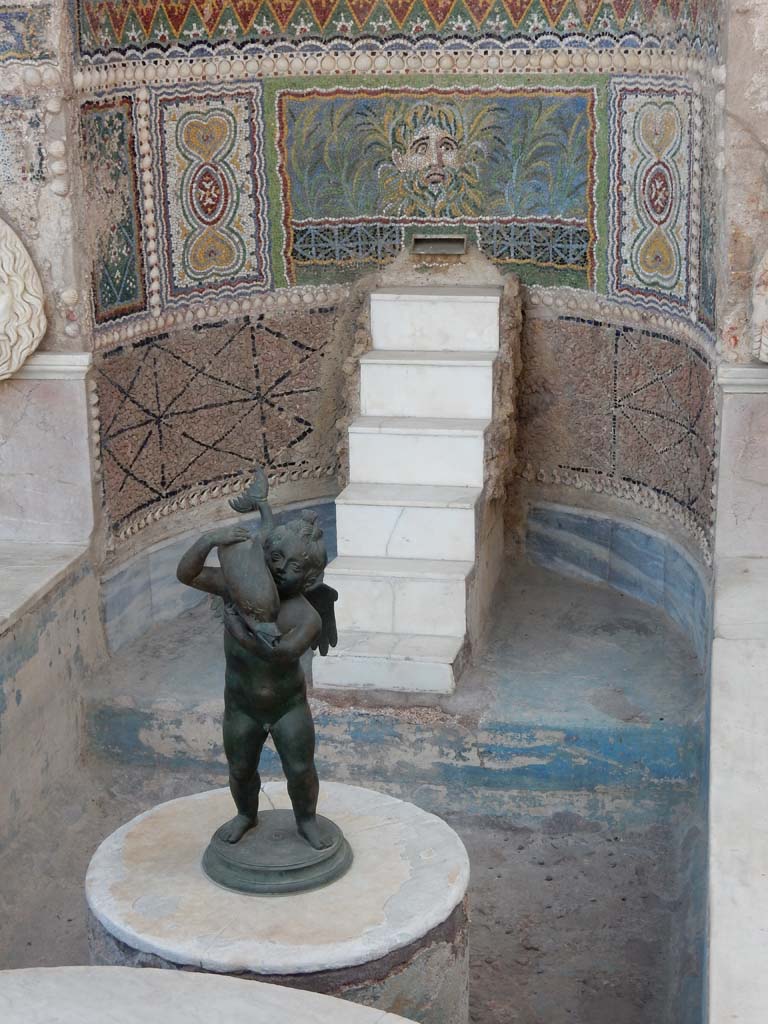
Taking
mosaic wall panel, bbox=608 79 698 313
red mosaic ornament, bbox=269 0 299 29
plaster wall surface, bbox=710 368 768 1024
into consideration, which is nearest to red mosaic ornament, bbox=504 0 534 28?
mosaic wall panel, bbox=608 79 698 313

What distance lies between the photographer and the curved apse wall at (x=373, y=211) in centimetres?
557

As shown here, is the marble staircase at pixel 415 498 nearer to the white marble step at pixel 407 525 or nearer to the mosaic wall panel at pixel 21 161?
the white marble step at pixel 407 525

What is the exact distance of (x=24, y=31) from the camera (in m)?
5.11

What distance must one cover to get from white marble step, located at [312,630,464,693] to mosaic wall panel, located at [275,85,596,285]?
1.60 meters

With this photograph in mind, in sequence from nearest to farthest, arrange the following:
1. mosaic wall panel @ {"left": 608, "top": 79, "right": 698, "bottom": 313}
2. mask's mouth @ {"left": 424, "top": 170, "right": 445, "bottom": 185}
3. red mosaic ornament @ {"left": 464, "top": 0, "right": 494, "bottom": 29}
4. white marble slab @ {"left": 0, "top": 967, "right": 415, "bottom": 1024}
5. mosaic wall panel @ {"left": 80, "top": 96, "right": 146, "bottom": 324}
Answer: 1. white marble slab @ {"left": 0, "top": 967, "right": 415, "bottom": 1024}
2. mosaic wall panel @ {"left": 80, "top": 96, "right": 146, "bottom": 324}
3. mosaic wall panel @ {"left": 608, "top": 79, "right": 698, "bottom": 313}
4. red mosaic ornament @ {"left": 464, "top": 0, "right": 494, "bottom": 29}
5. mask's mouth @ {"left": 424, "top": 170, "right": 445, "bottom": 185}

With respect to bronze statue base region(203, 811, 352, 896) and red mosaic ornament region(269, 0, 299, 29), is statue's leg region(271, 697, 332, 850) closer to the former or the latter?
bronze statue base region(203, 811, 352, 896)

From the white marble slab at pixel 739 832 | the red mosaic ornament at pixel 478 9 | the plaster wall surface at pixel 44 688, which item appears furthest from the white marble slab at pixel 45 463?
the white marble slab at pixel 739 832

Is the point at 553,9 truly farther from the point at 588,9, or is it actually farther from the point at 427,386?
the point at 427,386

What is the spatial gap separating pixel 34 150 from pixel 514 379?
6.26 feet

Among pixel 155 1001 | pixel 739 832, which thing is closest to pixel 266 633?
pixel 155 1001

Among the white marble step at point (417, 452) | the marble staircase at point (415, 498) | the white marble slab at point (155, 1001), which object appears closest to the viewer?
the white marble slab at point (155, 1001)

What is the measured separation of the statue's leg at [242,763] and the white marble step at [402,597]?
4.99 feet

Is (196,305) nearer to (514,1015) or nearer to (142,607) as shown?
(142,607)

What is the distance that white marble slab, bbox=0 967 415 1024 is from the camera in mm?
3049
